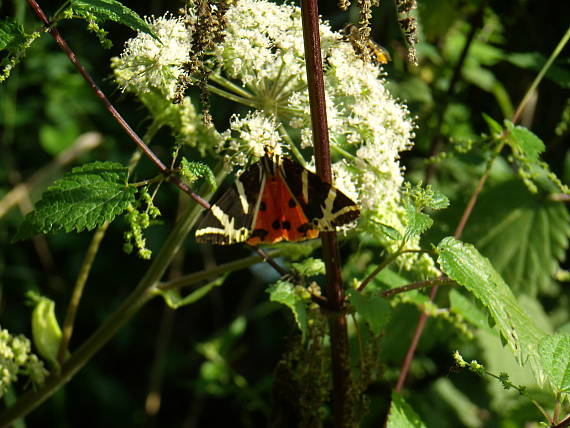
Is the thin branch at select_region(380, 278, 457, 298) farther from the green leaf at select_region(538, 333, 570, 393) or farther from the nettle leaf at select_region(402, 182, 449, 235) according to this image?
the green leaf at select_region(538, 333, 570, 393)

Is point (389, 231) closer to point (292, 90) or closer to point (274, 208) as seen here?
point (274, 208)

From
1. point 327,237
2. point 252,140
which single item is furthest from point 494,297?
point 252,140

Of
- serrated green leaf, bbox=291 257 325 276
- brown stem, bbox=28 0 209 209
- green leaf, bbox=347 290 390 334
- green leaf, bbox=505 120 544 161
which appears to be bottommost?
green leaf, bbox=347 290 390 334

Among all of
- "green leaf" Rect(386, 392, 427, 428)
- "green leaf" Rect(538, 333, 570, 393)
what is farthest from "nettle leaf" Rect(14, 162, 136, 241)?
"green leaf" Rect(538, 333, 570, 393)

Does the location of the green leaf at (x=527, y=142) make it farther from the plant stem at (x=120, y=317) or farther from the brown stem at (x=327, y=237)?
the plant stem at (x=120, y=317)

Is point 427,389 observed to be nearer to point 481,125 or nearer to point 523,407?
point 523,407

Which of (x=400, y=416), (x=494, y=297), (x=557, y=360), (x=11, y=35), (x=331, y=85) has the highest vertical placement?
(x=11, y=35)
